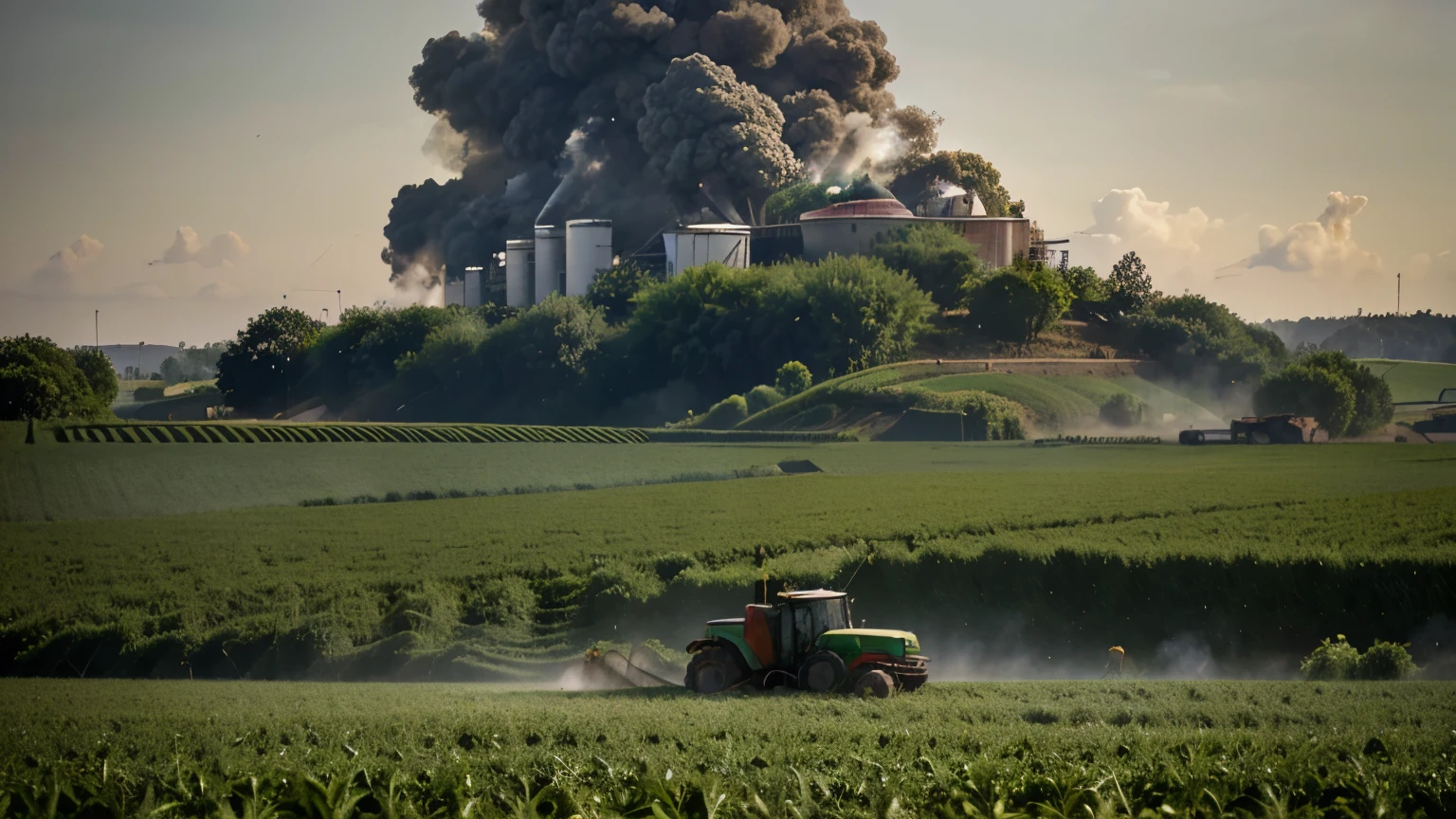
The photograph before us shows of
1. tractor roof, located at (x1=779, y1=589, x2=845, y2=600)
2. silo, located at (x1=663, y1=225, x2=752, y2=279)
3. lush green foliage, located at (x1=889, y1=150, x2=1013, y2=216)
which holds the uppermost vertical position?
lush green foliage, located at (x1=889, y1=150, x2=1013, y2=216)

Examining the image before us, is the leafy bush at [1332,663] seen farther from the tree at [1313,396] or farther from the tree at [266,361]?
the tree at [266,361]

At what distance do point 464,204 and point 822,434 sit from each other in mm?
75798

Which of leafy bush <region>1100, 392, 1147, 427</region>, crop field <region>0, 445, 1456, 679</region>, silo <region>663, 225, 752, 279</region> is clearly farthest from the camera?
silo <region>663, 225, 752, 279</region>

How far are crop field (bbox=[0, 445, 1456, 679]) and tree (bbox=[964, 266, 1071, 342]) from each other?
2046 inches

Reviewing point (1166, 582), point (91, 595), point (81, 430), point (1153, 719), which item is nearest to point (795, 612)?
point (1153, 719)

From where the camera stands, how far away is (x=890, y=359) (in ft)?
251

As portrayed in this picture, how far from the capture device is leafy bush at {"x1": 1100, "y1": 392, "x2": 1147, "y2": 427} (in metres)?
63.9

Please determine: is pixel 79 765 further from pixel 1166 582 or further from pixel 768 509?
pixel 768 509

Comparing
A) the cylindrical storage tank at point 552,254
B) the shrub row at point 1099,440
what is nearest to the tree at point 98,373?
the shrub row at point 1099,440

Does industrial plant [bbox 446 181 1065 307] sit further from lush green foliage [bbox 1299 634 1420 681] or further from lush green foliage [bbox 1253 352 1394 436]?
lush green foliage [bbox 1299 634 1420 681]

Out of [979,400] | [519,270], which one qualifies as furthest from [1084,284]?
[519,270]

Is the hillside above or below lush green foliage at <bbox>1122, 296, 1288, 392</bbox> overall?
below

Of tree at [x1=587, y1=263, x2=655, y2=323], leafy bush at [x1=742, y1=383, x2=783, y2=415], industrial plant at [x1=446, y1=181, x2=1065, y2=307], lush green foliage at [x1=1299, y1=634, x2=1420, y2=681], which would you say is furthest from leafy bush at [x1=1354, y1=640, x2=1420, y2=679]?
tree at [x1=587, y1=263, x2=655, y2=323]

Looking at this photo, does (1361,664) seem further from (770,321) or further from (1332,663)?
(770,321)
